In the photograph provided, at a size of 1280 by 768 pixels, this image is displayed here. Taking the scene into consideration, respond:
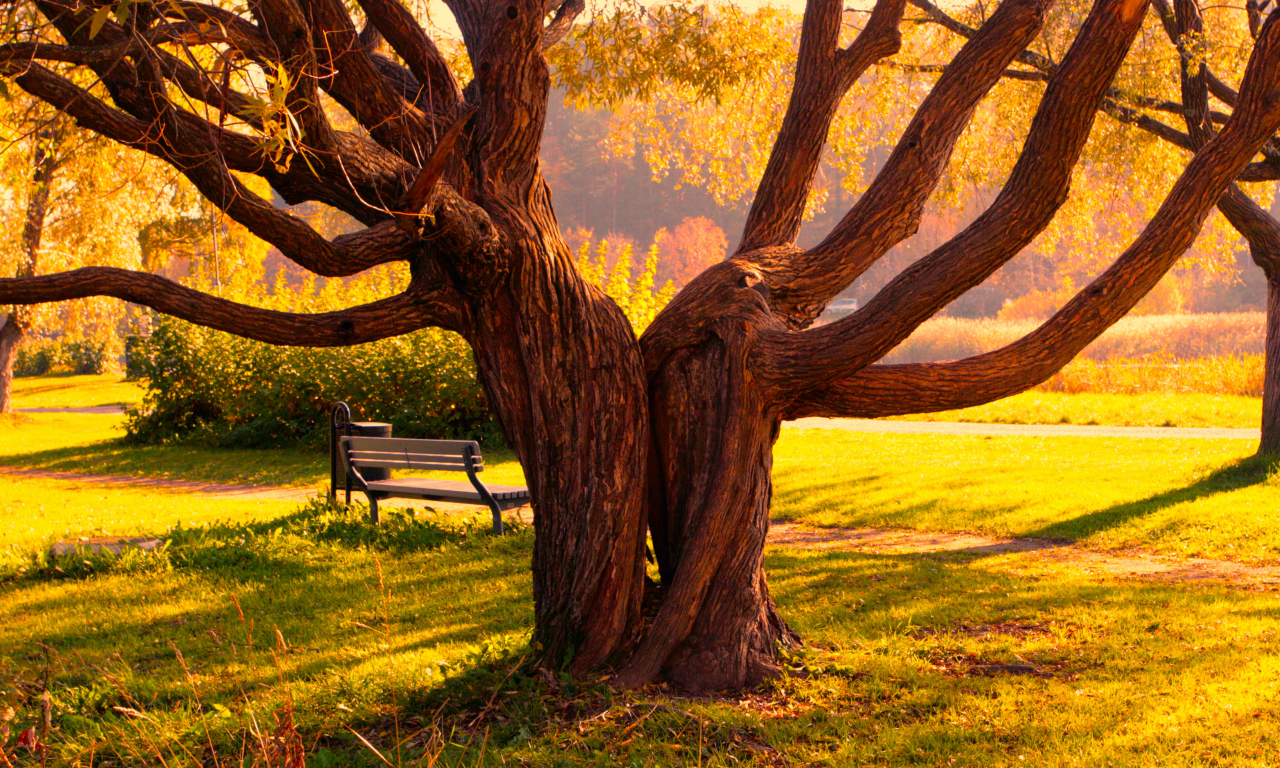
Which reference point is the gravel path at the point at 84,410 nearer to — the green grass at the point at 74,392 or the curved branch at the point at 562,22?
the green grass at the point at 74,392

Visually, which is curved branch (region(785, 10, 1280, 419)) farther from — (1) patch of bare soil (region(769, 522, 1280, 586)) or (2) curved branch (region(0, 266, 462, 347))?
(1) patch of bare soil (region(769, 522, 1280, 586))

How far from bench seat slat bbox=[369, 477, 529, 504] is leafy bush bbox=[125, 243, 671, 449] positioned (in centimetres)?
635

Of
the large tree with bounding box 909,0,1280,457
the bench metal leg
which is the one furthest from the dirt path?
the large tree with bounding box 909,0,1280,457

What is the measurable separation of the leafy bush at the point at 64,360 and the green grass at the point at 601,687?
40888 millimetres

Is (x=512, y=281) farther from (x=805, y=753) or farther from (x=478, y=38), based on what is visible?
(x=805, y=753)

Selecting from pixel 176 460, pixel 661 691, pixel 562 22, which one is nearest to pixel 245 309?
pixel 661 691

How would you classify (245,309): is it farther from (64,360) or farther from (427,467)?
(64,360)

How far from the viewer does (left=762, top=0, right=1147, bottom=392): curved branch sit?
4254mm

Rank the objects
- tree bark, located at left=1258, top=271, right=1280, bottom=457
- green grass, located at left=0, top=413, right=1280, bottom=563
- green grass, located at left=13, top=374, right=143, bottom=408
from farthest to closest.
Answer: green grass, located at left=13, top=374, right=143, bottom=408 → tree bark, located at left=1258, top=271, right=1280, bottom=457 → green grass, located at left=0, top=413, right=1280, bottom=563

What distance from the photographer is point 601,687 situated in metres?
4.32

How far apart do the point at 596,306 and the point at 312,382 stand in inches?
510

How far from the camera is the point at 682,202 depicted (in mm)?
109688

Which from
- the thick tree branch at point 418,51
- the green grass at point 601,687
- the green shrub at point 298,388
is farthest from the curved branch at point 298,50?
the green shrub at point 298,388

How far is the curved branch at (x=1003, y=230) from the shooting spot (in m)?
4.25
